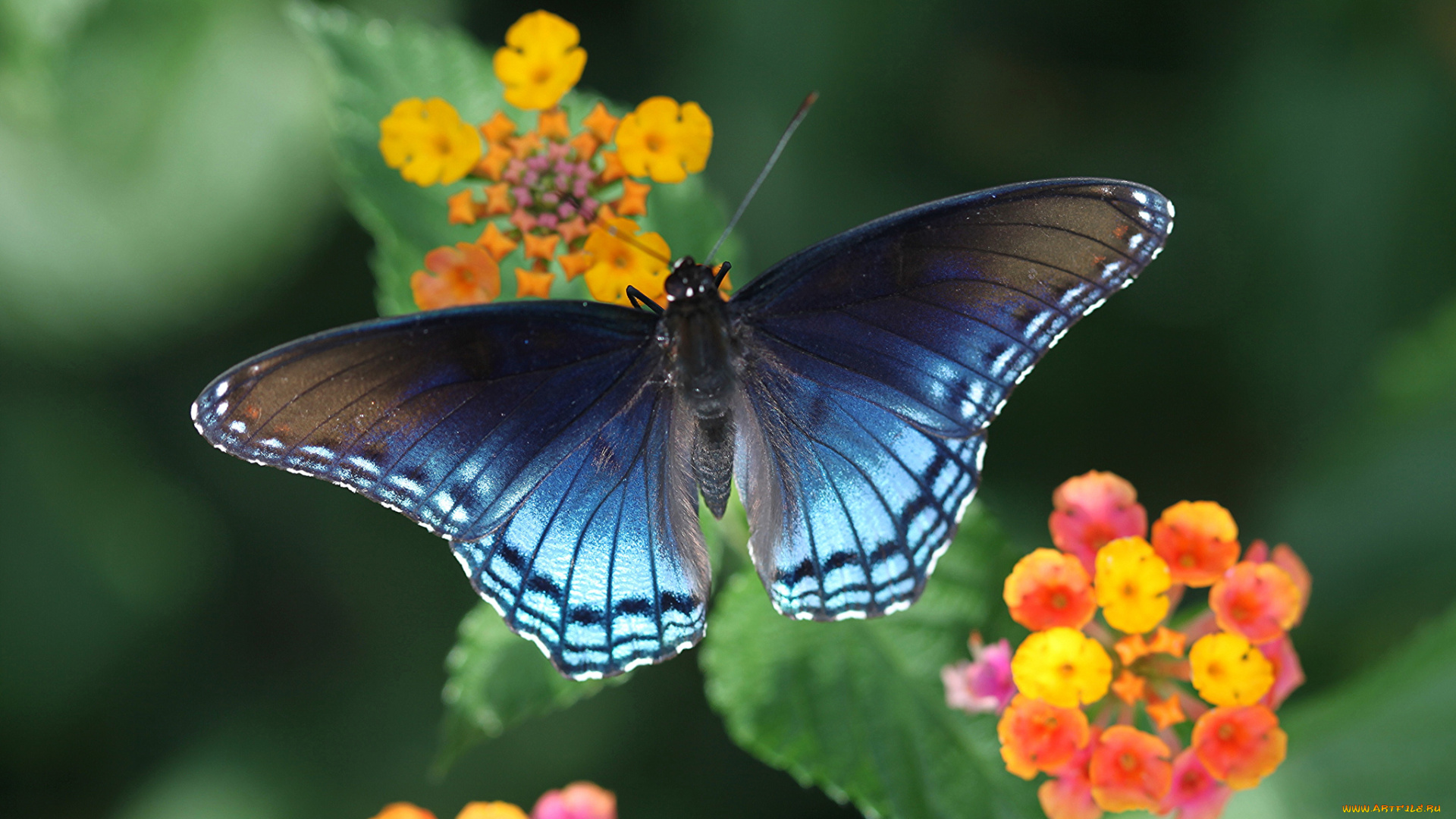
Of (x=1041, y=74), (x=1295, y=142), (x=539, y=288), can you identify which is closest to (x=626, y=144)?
(x=539, y=288)

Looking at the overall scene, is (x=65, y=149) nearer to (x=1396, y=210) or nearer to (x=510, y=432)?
(x=510, y=432)

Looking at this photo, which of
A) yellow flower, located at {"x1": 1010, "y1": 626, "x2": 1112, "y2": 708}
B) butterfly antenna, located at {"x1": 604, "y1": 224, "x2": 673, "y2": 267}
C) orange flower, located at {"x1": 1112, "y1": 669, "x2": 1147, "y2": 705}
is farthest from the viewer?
butterfly antenna, located at {"x1": 604, "y1": 224, "x2": 673, "y2": 267}

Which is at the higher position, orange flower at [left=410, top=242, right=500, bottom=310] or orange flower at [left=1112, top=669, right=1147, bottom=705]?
orange flower at [left=1112, top=669, right=1147, bottom=705]

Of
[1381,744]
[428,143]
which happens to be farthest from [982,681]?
[428,143]

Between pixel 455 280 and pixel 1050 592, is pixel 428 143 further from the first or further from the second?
pixel 1050 592

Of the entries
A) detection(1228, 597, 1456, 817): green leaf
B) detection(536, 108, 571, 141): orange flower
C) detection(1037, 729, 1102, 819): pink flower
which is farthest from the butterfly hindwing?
detection(1228, 597, 1456, 817): green leaf

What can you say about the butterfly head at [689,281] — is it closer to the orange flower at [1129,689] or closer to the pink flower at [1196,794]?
the orange flower at [1129,689]

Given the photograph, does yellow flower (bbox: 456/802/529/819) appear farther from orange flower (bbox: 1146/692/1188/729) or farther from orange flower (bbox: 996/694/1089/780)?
orange flower (bbox: 1146/692/1188/729)
